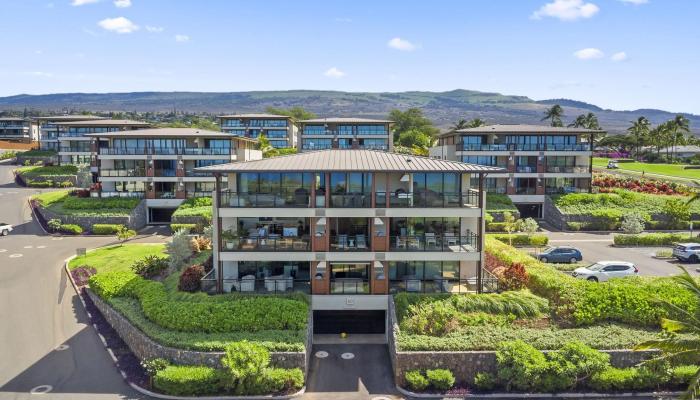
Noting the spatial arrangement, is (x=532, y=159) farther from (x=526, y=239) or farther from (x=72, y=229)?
(x=72, y=229)

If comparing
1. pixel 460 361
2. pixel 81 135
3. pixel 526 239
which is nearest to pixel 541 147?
pixel 526 239

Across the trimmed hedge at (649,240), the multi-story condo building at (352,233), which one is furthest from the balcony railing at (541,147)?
the multi-story condo building at (352,233)

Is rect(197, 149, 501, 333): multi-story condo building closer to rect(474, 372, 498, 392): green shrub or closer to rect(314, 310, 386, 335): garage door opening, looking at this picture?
rect(314, 310, 386, 335): garage door opening

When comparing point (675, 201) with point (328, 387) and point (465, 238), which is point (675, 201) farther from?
point (328, 387)

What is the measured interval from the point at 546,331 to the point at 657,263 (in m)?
23.6

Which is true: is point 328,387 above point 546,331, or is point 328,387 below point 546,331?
below

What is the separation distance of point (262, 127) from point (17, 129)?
296 ft

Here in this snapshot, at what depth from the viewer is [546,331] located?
23891 millimetres

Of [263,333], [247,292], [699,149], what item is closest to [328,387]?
[263,333]

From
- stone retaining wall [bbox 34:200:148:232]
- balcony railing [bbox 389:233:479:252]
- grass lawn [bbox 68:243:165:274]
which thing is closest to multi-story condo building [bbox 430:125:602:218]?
balcony railing [bbox 389:233:479:252]

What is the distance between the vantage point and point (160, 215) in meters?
58.6

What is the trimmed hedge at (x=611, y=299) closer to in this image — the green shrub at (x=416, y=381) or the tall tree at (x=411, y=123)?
the green shrub at (x=416, y=381)

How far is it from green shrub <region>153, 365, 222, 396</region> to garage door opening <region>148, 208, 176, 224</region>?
39003mm

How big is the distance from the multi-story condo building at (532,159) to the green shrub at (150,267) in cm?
4068
